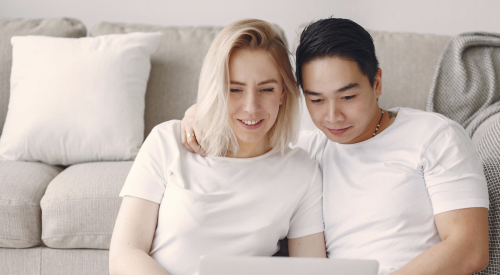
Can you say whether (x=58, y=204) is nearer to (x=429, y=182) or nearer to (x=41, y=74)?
(x=41, y=74)

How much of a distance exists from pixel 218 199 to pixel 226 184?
46 millimetres

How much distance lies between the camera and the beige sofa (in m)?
1.43

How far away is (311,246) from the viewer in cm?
114

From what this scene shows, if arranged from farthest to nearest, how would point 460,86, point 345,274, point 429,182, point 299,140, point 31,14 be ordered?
point 31,14
point 460,86
point 299,140
point 429,182
point 345,274

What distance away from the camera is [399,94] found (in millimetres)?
1874

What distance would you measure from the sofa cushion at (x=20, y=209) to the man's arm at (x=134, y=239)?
20.6 inches

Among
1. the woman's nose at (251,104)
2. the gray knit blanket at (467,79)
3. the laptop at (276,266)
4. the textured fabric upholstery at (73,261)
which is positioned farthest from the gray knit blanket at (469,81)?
the textured fabric upholstery at (73,261)

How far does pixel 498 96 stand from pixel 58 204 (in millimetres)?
1632

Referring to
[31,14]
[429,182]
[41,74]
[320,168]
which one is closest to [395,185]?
[429,182]

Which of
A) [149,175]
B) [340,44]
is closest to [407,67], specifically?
[340,44]

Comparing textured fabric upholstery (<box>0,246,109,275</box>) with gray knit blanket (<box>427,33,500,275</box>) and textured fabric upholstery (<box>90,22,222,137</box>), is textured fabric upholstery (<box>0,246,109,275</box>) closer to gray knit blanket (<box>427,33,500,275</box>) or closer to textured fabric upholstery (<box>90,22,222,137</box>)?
textured fabric upholstery (<box>90,22,222,137</box>)

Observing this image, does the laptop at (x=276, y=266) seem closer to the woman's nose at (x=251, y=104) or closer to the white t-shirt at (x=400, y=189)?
the white t-shirt at (x=400, y=189)

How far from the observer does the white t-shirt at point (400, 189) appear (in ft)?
3.33

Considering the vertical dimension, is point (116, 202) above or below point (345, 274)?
below
